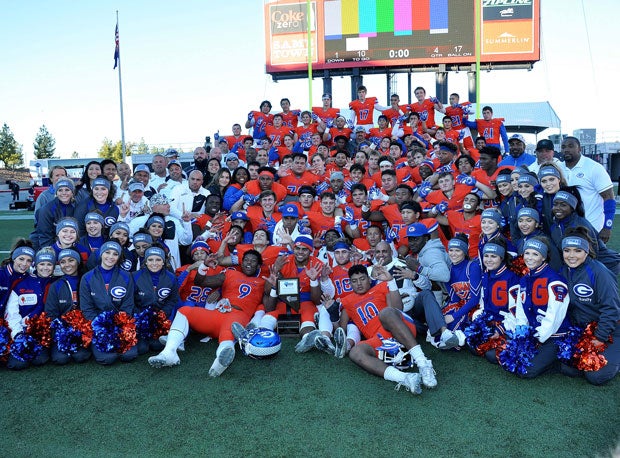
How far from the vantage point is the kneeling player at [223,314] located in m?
4.49

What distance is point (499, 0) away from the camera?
794 inches

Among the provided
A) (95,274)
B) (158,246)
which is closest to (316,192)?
(158,246)

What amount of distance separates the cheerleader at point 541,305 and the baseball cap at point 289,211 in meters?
2.88

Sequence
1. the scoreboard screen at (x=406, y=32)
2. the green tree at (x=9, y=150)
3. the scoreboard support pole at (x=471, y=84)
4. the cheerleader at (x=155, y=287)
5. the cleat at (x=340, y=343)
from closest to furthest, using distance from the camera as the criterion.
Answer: the cleat at (x=340, y=343)
the cheerleader at (x=155, y=287)
the scoreboard screen at (x=406, y=32)
the scoreboard support pole at (x=471, y=84)
the green tree at (x=9, y=150)

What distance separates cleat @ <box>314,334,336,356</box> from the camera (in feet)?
15.7

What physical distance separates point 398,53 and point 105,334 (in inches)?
741

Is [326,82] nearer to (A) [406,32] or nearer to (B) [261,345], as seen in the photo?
(A) [406,32]

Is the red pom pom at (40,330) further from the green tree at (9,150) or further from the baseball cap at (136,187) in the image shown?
the green tree at (9,150)

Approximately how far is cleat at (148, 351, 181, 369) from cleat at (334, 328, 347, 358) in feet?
4.89

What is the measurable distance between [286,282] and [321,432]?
6.83 ft

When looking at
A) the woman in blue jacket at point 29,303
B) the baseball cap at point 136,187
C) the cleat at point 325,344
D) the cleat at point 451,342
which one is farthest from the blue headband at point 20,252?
the cleat at point 451,342

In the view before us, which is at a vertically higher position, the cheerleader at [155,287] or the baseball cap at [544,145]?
the baseball cap at [544,145]

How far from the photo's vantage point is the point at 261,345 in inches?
179

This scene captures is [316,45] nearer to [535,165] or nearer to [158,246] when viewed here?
[535,165]
